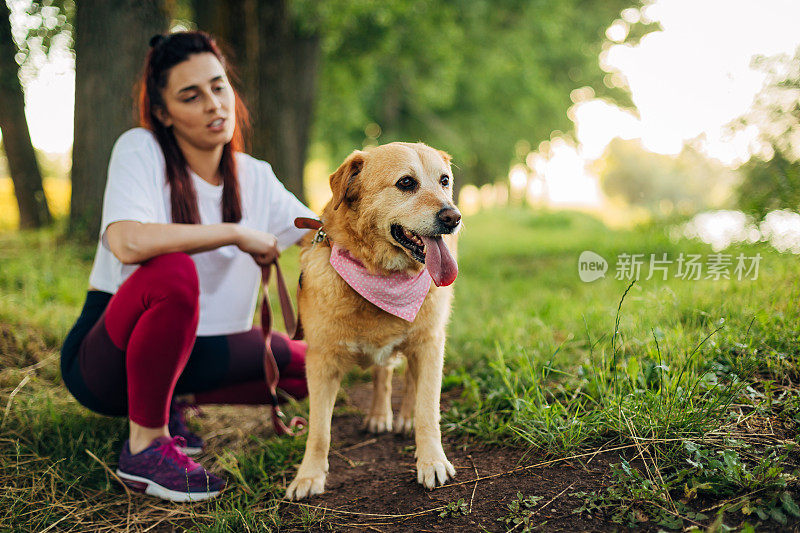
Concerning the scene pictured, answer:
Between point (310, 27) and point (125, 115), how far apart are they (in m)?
3.56

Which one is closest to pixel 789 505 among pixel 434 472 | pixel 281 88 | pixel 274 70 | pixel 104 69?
pixel 434 472

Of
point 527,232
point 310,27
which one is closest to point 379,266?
point 310,27

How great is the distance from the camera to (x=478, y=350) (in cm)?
348

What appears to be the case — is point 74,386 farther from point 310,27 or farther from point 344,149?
point 344,149

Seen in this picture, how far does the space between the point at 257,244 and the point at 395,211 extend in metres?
0.71

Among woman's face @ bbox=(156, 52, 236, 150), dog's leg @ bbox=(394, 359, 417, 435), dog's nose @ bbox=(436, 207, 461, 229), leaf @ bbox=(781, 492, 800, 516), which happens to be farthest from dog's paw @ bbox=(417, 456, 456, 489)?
woman's face @ bbox=(156, 52, 236, 150)

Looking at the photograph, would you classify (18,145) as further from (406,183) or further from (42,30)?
(406,183)

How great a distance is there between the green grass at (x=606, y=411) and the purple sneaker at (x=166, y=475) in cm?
8

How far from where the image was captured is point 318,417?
2.39 metres

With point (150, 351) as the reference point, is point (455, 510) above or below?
below

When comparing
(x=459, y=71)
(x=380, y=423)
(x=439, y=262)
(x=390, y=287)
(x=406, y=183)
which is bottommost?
(x=380, y=423)

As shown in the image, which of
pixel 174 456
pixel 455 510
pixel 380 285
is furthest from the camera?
pixel 174 456

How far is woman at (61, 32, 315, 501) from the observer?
2.35m

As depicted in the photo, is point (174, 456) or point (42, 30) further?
point (42, 30)
